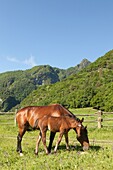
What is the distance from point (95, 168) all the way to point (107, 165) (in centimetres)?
38

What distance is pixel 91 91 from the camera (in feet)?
194

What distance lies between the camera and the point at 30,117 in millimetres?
8914

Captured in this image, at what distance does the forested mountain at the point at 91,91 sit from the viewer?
5057 cm

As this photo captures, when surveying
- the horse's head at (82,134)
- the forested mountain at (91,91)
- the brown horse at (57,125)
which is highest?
the forested mountain at (91,91)

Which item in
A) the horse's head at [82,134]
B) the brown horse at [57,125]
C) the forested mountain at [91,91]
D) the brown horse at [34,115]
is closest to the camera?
the brown horse at [57,125]

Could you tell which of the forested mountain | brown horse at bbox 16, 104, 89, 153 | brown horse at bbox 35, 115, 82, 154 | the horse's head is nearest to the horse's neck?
brown horse at bbox 35, 115, 82, 154

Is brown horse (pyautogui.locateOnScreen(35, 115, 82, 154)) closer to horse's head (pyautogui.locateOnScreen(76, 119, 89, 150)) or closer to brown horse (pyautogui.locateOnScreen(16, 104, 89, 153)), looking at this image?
horse's head (pyautogui.locateOnScreen(76, 119, 89, 150))

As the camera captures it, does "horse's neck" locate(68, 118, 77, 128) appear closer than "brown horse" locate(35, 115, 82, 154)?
No

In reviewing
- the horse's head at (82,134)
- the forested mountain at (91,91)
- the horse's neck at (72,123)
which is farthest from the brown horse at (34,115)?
the forested mountain at (91,91)

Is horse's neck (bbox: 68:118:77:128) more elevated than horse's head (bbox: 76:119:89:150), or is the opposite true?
horse's neck (bbox: 68:118:77:128)

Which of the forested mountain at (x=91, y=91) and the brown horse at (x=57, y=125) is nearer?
the brown horse at (x=57, y=125)

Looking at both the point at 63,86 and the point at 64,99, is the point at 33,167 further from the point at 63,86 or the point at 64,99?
the point at 63,86

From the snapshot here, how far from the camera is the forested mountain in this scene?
5057 centimetres

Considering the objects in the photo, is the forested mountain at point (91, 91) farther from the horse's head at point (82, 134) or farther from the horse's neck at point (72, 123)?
the horse's neck at point (72, 123)
